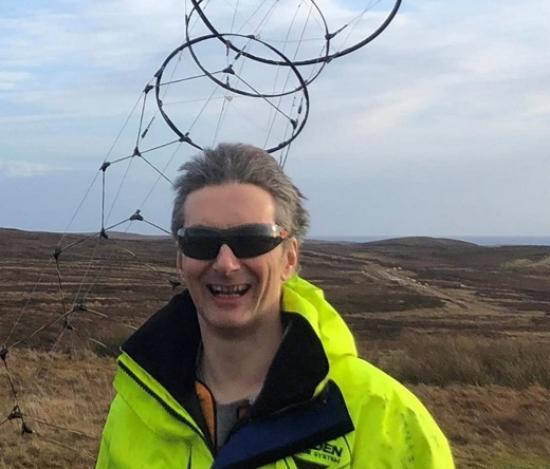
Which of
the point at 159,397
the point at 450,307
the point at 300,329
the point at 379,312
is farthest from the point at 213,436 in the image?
the point at 450,307

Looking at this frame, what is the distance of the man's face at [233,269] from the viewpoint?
8.29ft

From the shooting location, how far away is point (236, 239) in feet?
8.23

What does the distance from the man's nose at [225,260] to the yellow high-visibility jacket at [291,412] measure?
0.24 metres

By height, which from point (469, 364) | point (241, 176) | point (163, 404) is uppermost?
point (241, 176)

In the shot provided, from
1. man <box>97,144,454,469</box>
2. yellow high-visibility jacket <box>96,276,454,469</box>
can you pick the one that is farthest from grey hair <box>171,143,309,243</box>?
yellow high-visibility jacket <box>96,276,454,469</box>

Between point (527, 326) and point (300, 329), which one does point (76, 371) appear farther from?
point (527, 326)

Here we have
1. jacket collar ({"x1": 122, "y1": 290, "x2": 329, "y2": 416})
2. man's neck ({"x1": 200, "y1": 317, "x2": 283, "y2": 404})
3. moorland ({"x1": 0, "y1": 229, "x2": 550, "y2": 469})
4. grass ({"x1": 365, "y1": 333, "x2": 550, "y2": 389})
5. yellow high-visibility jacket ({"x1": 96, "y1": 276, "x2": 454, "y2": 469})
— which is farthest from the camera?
grass ({"x1": 365, "y1": 333, "x2": 550, "y2": 389})

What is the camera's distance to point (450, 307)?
1391 inches

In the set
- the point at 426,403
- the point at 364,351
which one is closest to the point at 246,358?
the point at 426,403

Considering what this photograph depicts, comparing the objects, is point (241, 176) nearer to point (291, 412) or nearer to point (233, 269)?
point (233, 269)

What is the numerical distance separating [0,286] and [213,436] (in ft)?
102

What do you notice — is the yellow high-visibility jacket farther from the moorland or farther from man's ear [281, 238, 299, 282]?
the moorland

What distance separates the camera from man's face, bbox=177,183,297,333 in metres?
2.53

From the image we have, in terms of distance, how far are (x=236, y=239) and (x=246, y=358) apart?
1.18ft
